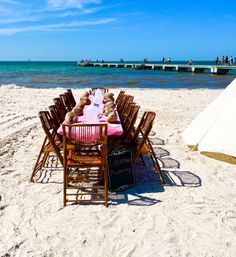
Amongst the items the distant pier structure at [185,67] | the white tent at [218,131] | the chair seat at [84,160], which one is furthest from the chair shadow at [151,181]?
the distant pier structure at [185,67]

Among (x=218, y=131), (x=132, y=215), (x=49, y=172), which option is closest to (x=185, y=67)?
(x=218, y=131)

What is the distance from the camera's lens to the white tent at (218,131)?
599 centimetres

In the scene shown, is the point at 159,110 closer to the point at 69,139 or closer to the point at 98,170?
the point at 98,170

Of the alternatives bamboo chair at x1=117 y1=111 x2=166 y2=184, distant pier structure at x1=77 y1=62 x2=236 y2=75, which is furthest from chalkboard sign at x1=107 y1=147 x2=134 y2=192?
distant pier structure at x1=77 y1=62 x2=236 y2=75

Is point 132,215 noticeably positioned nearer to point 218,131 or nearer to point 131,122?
point 131,122

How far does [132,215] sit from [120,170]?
0.81 metres

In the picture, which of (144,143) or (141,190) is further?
(144,143)

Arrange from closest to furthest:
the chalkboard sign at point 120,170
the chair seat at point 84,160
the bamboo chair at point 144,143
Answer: the chair seat at point 84,160
the chalkboard sign at point 120,170
the bamboo chair at point 144,143

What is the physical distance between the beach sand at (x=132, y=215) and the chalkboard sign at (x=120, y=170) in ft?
0.37

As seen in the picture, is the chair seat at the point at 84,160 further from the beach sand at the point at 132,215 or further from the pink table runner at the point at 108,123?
the beach sand at the point at 132,215

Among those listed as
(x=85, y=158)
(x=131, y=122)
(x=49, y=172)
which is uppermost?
(x=131, y=122)

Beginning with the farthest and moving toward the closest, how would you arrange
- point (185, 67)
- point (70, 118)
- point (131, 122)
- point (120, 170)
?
point (185, 67) < point (131, 122) < point (70, 118) < point (120, 170)

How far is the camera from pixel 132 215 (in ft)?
13.0

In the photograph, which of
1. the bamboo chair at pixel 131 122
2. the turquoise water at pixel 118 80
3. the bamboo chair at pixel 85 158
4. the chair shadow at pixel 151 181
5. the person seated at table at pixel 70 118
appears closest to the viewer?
the bamboo chair at pixel 85 158
